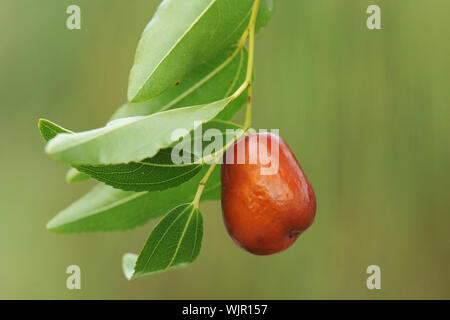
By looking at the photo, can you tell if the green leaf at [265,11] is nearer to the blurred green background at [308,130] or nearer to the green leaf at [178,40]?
the green leaf at [178,40]

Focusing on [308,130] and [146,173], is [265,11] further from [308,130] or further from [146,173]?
[308,130]

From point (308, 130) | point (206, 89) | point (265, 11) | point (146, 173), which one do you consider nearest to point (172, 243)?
point (146, 173)

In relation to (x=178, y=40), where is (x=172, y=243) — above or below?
below

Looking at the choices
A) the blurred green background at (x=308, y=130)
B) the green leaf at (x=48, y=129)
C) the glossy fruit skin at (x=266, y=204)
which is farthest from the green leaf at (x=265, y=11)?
the blurred green background at (x=308, y=130)

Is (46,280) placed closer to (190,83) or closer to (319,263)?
(319,263)

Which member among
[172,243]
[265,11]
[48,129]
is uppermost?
[265,11]

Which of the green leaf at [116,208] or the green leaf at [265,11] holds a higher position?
the green leaf at [265,11]

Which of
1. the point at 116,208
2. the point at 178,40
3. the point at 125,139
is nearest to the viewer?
the point at 125,139
